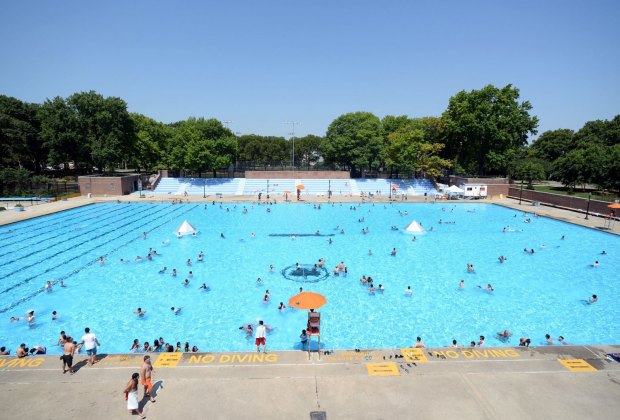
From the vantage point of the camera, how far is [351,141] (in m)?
64.2

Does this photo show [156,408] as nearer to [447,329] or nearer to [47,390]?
[47,390]

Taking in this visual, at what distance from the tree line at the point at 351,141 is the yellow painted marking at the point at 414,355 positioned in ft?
158

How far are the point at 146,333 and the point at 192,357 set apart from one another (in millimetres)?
6349

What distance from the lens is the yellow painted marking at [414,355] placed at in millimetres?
11664

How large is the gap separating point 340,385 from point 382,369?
1.63 meters

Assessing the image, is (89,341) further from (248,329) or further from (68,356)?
(248,329)

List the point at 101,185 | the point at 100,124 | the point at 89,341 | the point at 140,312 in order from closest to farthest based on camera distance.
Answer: the point at 89,341, the point at 140,312, the point at 101,185, the point at 100,124

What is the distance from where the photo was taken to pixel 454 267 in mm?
26125

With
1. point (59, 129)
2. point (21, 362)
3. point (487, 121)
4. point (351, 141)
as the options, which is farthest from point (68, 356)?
point (487, 121)

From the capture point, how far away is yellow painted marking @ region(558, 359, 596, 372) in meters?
11.2

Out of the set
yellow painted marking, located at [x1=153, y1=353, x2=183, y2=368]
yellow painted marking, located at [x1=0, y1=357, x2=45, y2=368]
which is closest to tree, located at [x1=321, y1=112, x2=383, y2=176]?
yellow painted marking, located at [x1=153, y1=353, x2=183, y2=368]

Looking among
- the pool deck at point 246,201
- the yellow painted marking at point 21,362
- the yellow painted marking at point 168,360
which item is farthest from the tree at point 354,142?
the yellow painted marking at point 21,362

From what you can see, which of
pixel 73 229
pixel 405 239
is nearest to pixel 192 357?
pixel 405 239

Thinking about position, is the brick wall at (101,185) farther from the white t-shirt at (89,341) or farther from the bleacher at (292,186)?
the white t-shirt at (89,341)
